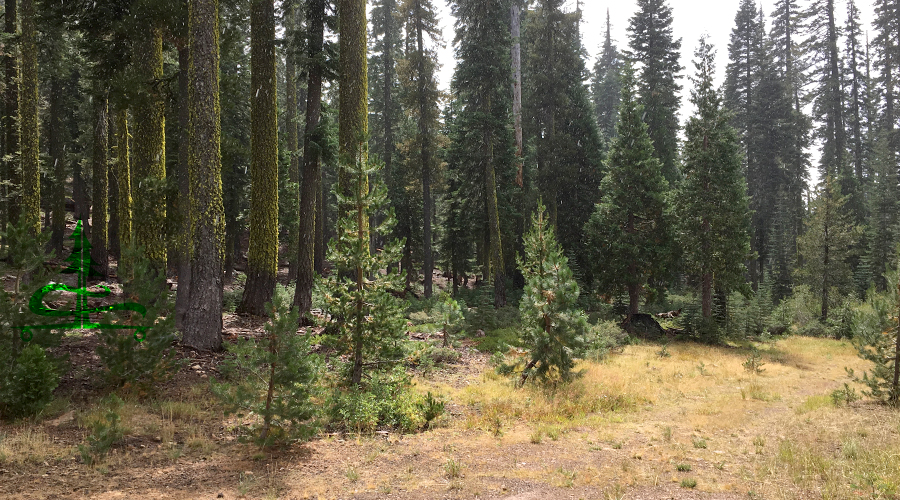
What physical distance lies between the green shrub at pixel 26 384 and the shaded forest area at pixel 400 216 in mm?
29

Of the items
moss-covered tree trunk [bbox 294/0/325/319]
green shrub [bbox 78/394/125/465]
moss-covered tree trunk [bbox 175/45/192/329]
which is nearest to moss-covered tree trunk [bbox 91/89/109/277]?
moss-covered tree trunk [bbox 294/0/325/319]

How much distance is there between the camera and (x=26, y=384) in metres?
6.53

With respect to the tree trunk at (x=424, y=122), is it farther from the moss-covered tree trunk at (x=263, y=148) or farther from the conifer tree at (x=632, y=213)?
the moss-covered tree trunk at (x=263, y=148)

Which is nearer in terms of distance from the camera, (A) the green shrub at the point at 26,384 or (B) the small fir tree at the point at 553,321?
(A) the green shrub at the point at 26,384

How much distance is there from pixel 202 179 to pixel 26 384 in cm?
483

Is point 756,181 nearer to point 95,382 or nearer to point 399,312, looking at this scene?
point 399,312

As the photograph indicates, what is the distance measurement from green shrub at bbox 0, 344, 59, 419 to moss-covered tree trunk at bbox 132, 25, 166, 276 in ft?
17.5

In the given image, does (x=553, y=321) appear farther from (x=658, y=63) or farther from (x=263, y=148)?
(x=658, y=63)

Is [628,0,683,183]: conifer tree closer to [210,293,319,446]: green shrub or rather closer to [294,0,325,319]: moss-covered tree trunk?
[294,0,325,319]: moss-covered tree trunk

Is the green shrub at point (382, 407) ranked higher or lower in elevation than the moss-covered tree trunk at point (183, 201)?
lower

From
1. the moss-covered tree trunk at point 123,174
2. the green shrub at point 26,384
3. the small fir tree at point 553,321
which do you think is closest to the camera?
the green shrub at point 26,384

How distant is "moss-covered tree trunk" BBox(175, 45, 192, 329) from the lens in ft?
33.7

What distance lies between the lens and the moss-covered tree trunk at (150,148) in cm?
1138

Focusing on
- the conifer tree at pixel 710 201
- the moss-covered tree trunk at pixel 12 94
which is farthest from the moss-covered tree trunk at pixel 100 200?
the conifer tree at pixel 710 201
